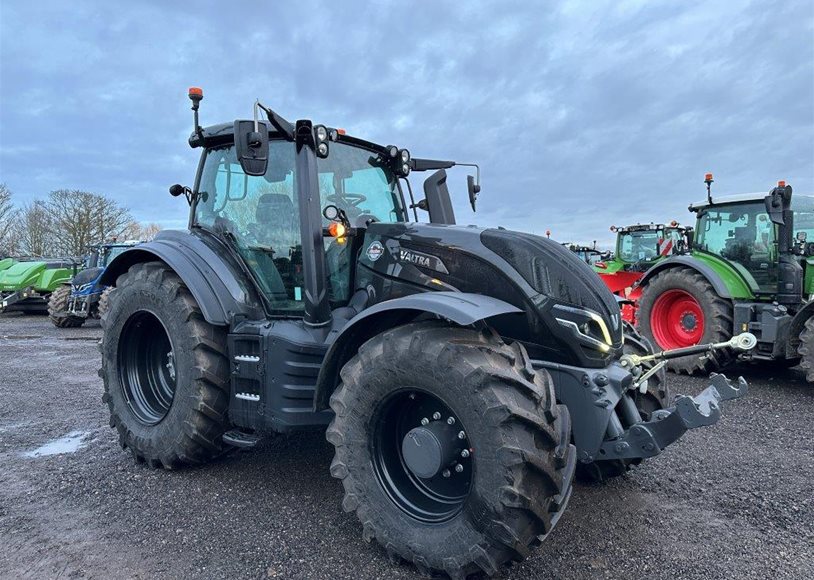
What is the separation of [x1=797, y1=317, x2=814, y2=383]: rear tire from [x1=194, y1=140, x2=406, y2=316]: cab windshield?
486 cm

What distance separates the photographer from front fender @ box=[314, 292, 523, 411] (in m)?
2.50

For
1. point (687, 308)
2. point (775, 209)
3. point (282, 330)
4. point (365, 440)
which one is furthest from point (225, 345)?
point (687, 308)

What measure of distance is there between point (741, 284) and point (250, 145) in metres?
6.55

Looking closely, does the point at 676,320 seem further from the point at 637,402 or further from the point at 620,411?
the point at 620,411

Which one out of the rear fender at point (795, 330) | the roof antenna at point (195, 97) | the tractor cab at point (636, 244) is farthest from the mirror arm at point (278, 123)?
the tractor cab at point (636, 244)

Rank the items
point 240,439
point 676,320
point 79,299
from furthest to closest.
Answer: point 79,299, point 676,320, point 240,439

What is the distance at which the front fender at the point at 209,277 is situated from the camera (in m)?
3.53

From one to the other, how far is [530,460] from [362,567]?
0.98 m

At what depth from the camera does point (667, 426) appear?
8.04 ft

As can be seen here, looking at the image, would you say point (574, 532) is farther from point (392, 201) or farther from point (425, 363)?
point (392, 201)

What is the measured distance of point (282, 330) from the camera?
11.0ft

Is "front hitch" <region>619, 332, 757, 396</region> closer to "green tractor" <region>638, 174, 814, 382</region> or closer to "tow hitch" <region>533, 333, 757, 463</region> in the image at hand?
"tow hitch" <region>533, 333, 757, 463</region>

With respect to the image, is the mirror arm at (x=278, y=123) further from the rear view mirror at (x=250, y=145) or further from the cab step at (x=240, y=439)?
the cab step at (x=240, y=439)

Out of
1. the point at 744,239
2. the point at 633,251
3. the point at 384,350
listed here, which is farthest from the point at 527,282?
the point at 633,251
